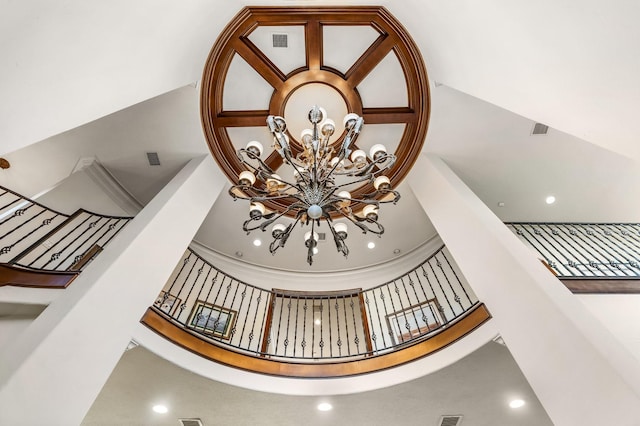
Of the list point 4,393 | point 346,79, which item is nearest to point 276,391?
point 4,393

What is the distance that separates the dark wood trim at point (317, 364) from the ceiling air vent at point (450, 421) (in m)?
0.96

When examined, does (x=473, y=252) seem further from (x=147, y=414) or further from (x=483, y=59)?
(x=147, y=414)

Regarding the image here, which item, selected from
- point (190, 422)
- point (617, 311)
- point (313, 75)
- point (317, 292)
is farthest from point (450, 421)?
point (313, 75)

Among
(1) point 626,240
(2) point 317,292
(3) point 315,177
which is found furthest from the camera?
(2) point 317,292

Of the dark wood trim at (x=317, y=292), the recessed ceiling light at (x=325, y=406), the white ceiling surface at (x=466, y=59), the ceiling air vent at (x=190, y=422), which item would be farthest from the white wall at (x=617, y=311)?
the ceiling air vent at (x=190, y=422)

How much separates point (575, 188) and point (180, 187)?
253 inches

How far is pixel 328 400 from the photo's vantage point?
3984 mm

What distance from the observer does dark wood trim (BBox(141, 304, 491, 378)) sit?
3607 millimetres

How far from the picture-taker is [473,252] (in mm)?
3877

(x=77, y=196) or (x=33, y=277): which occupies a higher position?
(x=77, y=196)

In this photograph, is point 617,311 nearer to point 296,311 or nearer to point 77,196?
point 296,311

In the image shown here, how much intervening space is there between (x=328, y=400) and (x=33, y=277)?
135 inches

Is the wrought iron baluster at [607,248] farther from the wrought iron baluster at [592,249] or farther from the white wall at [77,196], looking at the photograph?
the white wall at [77,196]

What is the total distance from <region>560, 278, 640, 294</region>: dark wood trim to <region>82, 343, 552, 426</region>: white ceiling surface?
3.59 feet
